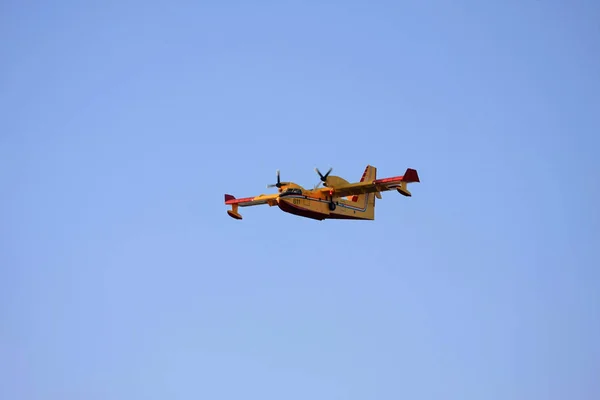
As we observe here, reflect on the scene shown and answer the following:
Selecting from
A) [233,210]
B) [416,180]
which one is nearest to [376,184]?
[416,180]

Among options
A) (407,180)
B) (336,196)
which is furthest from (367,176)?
(407,180)

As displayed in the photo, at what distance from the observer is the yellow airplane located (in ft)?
276

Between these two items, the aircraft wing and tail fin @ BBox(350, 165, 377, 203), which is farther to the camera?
tail fin @ BBox(350, 165, 377, 203)

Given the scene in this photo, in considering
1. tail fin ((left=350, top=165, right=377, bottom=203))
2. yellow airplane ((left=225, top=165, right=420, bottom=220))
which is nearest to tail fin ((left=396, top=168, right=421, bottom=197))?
yellow airplane ((left=225, top=165, right=420, bottom=220))

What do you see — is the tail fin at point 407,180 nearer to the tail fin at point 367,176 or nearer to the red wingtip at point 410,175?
the red wingtip at point 410,175

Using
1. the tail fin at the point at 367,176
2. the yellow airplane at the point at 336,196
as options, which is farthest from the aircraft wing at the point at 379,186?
the tail fin at the point at 367,176

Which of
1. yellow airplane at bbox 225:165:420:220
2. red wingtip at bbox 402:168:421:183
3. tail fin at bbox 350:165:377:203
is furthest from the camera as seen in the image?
tail fin at bbox 350:165:377:203

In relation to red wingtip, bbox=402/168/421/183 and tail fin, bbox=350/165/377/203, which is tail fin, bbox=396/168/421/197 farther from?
tail fin, bbox=350/165/377/203

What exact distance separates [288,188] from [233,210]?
1095 centimetres

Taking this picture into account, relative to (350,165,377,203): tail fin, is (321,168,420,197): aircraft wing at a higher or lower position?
lower

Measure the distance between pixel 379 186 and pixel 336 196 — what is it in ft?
14.3

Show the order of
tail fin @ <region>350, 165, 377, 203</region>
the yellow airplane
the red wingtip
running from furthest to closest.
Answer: tail fin @ <region>350, 165, 377, 203</region>
the yellow airplane
the red wingtip

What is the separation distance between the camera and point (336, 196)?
287 ft

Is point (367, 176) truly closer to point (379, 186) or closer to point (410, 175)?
point (379, 186)
